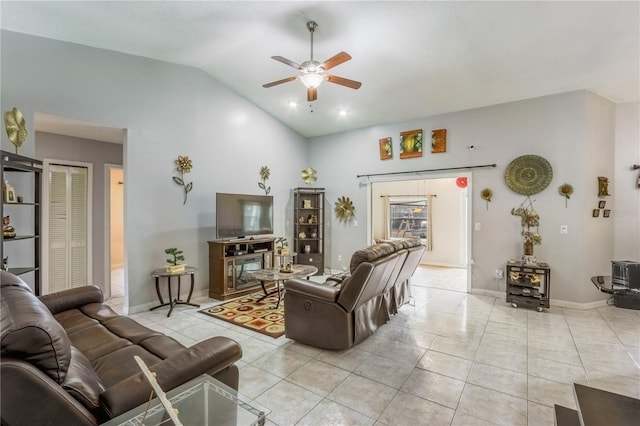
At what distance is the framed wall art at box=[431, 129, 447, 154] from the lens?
527 centimetres

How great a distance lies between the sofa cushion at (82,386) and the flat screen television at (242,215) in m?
3.51

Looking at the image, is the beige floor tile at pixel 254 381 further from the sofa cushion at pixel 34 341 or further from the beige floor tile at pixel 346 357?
the sofa cushion at pixel 34 341

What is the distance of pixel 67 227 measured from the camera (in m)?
4.56

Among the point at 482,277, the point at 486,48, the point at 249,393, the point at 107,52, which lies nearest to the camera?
the point at 249,393

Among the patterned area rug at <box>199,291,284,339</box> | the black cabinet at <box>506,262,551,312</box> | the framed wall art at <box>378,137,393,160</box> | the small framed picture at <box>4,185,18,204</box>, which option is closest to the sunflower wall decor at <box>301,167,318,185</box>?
the framed wall art at <box>378,137,393,160</box>

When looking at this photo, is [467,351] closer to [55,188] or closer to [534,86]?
[534,86]

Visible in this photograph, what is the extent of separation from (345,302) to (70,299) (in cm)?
254

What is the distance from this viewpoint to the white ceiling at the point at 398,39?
298cm

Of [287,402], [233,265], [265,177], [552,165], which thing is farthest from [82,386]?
[552,165]

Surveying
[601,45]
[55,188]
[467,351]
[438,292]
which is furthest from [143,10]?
[438,292]

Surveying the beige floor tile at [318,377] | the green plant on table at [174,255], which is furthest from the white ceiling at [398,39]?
the beige floor tile at [318,377]

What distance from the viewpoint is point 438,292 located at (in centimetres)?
524

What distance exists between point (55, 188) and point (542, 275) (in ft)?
24.3

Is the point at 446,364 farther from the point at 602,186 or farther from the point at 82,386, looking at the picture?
the point at 602,186
